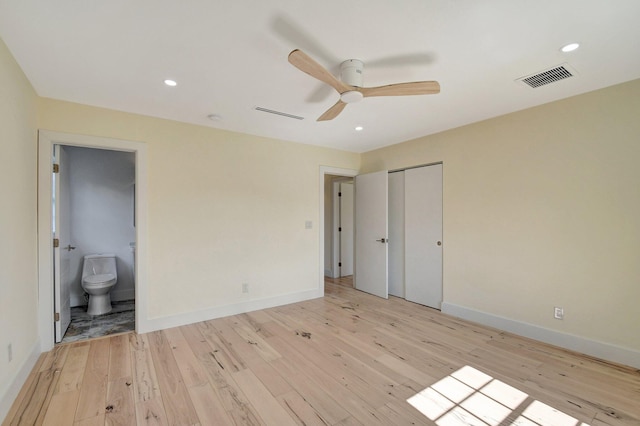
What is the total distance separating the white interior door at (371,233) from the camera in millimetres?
4594

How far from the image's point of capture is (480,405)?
200 centimetres

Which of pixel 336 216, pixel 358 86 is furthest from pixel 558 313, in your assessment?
pixel 336 216

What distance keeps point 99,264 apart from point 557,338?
5.91 metres

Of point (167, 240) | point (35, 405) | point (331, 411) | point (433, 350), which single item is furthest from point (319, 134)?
point (35, 405)

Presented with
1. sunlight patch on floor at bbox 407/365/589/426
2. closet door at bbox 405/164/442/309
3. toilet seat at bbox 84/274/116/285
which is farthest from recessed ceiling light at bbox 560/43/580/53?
toilet seat at bbox 84/274/116/285

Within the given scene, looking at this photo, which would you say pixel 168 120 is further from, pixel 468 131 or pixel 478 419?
pixel 478 419

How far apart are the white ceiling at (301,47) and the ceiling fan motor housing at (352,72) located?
6cm

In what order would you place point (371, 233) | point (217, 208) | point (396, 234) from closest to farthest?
point (217, 208)
point (396, 234)
point (371, 233)

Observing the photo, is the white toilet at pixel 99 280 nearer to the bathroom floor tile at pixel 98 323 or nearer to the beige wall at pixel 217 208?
the bathroom floor tile at pixel 98 323

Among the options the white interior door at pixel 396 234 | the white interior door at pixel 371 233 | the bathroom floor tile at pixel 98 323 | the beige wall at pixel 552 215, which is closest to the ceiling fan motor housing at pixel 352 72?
the beige wall at pixel 552 215

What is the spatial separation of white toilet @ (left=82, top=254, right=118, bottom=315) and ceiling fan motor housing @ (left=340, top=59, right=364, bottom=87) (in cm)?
401

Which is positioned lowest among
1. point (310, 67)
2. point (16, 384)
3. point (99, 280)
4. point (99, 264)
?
point (16, 384)

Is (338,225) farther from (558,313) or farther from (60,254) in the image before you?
(60,254)

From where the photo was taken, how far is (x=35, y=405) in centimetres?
197
